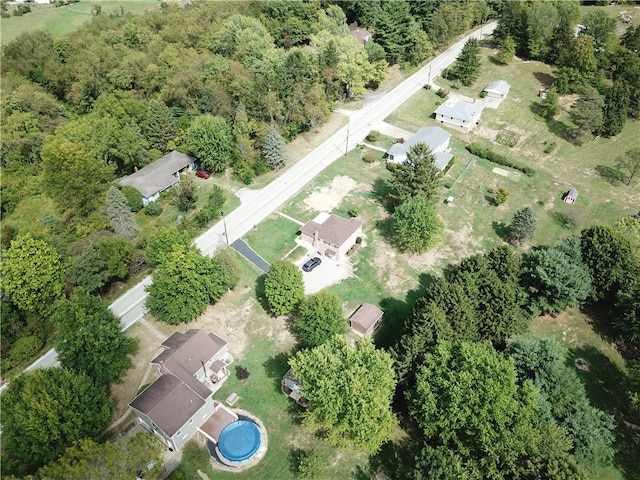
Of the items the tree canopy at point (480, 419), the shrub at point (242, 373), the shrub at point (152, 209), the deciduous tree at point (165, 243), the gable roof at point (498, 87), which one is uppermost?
the deciduous tree at point (165, 243)

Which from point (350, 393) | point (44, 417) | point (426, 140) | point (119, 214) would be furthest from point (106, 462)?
point (426, 140)

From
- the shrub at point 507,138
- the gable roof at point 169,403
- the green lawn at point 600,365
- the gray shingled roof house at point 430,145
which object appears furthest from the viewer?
the shrub at point 507,138

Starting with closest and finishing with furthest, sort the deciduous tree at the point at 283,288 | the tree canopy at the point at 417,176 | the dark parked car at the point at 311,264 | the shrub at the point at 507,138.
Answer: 1. the deciduous tree at the point at 283,288
2. the dark parked car at the point at 311,264
3. the tree canopy at the point at 417,176
4. the shrub at the point at 507,138

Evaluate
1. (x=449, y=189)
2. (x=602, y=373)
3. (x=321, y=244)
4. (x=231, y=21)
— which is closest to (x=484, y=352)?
(x=602, y=373)

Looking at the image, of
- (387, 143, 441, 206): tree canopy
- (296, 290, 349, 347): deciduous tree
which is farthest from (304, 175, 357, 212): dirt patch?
(296, 290, 349, 347): deciduous tree

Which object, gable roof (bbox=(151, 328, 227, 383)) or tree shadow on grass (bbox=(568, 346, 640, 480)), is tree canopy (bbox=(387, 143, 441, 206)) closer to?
tree shadow on grass (bbox=(568, 346, 640, 480))

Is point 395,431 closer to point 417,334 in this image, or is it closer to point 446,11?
point 417,334

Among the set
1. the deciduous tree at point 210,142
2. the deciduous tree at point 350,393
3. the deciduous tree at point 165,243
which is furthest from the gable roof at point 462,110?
the deciduous tree at point 350,393

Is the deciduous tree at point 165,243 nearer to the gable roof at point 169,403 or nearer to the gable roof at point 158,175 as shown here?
the gable roof at point 169,403
